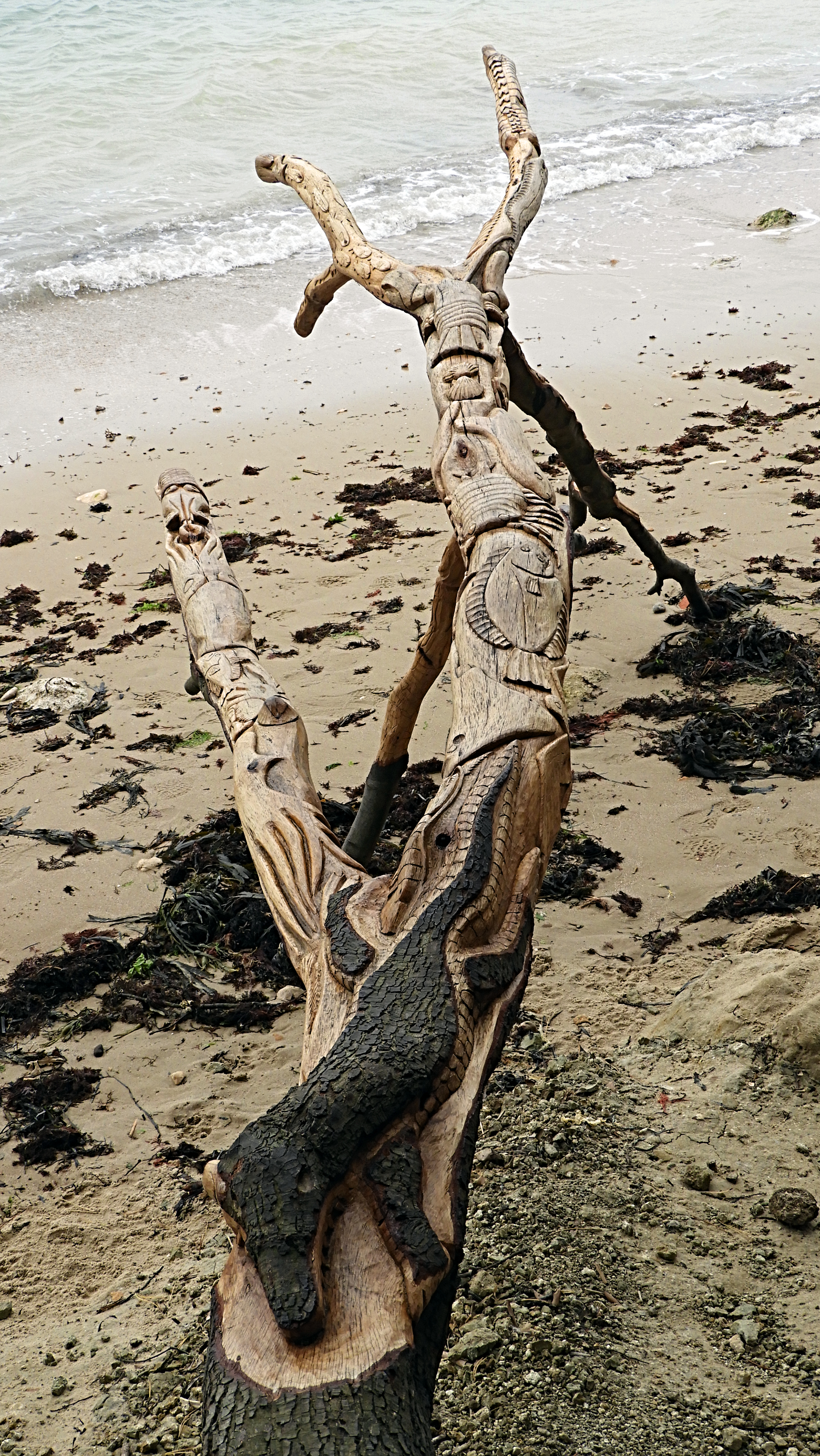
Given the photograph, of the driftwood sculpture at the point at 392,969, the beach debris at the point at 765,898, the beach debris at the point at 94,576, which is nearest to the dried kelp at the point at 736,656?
the beach debris at the point at 765,898

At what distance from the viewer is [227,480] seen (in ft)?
24.2

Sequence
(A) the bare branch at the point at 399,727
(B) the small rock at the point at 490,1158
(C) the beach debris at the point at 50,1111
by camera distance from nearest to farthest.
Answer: (B) the small rock at the point at 490,1158 < (C) the beach debris at the point at 50,1111 < (A) the bare branch at the point at 399,727

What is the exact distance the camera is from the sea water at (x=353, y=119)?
12.0 metres

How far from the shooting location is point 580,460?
4.49 m

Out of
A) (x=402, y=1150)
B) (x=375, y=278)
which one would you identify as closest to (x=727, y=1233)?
(x=402, y=1150)

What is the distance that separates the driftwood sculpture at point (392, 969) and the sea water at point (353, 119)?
9140mm

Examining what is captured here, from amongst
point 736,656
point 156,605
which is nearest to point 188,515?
point 736,656

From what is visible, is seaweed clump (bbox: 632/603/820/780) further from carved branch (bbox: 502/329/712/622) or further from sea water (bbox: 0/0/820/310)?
sea water (bbox: 0/0/820/310)

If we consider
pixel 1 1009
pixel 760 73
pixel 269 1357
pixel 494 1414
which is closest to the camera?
pixel 269 1357

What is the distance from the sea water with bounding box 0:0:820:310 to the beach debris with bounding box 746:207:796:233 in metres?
0.37

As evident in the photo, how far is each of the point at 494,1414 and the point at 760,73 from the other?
20.2 meters

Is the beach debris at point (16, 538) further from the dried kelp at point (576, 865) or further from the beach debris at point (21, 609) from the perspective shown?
the dried kelp at point (576, 865)

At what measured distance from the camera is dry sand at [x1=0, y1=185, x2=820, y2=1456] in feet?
7.38

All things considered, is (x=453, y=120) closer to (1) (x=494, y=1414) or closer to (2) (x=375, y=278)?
(2) (x=375, y=278)
